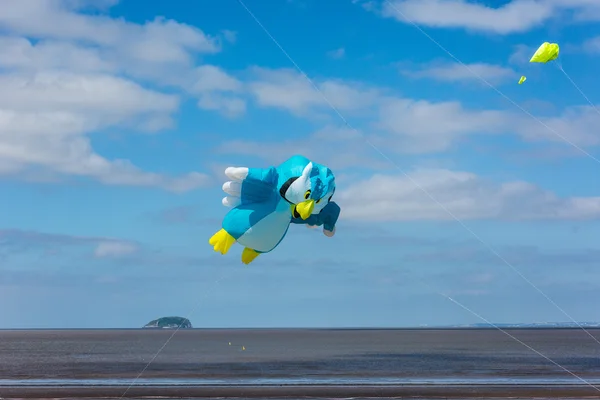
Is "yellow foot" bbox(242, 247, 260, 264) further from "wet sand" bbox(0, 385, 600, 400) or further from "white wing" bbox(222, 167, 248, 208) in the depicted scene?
"wet sand" bbox(0, 385, 600, 400)

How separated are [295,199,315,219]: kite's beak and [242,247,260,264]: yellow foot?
5.96ft

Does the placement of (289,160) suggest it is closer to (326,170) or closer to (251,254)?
(326,170)

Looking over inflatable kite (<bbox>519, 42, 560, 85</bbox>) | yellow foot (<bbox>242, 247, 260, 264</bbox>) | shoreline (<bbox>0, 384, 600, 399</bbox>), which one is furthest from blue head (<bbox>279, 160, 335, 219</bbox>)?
shoreline (<bbox>0, 384, 600, 399</bbox>)

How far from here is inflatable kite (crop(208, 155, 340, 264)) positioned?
17094 mm

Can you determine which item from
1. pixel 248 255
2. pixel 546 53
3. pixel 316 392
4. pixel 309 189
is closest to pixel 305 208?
pixel 309 189

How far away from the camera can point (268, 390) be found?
37156 millimetres

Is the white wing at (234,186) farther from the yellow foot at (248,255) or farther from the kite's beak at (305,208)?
the kite's beak at (305,208)

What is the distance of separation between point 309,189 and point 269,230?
133cm

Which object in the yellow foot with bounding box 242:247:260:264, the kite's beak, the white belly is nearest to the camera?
the kite's beak

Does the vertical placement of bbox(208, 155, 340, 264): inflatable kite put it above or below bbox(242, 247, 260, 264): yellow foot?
above

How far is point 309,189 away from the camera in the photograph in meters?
16.9

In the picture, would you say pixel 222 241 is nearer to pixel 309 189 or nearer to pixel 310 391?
pixel 309 189

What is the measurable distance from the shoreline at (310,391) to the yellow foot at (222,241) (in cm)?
1793

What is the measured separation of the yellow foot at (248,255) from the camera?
59.8 ft
